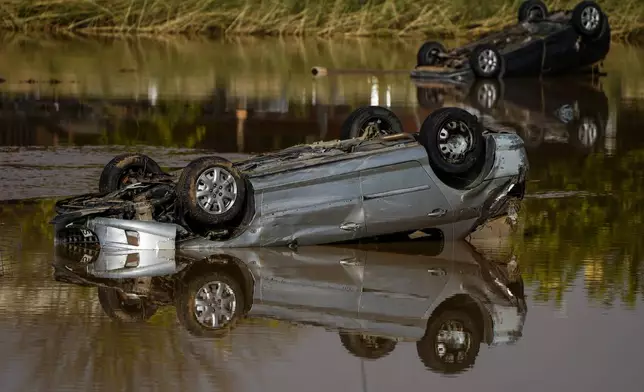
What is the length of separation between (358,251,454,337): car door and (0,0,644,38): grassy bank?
27909 mm

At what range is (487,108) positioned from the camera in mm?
25328

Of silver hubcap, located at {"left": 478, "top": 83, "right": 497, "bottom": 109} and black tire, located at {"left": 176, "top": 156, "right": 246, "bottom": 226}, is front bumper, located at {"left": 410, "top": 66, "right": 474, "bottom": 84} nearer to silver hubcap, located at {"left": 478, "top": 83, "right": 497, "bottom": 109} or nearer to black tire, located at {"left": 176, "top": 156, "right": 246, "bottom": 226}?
silver hubcap, located at {"left": 478, "top": 83, "right": 497, "bottom": 109}

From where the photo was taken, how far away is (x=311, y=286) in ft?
39.6

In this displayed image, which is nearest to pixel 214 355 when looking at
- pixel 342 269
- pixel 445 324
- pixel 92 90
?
pixel 445 324

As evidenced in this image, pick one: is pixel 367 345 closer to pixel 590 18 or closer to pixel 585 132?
pixel 585 132

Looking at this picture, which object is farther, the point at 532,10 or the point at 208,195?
the point at 532,10

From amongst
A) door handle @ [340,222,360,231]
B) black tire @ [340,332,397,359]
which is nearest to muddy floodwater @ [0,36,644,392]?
black tire @ [340,332,397,359]

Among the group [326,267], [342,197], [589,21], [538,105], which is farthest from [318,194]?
[589,21]

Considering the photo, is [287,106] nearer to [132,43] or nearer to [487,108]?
[487,108]

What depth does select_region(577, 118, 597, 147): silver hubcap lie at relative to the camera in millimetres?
21163

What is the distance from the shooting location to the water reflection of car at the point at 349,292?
35.2ft

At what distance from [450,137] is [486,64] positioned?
16.2 metres

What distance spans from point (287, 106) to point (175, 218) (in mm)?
12445

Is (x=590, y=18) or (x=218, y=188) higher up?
(x=590, y=18)
